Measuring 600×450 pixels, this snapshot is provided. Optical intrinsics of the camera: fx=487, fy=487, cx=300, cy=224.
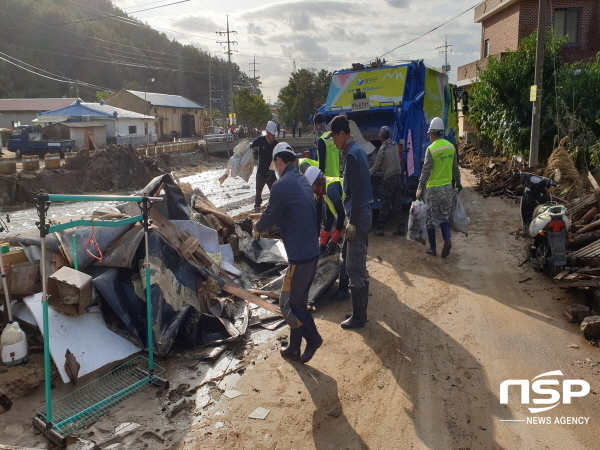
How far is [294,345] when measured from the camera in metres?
4.50

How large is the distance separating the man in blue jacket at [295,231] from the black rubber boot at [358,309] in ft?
2.64

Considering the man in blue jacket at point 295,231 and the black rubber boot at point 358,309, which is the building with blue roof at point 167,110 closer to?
the black rubber boot at point 358,309

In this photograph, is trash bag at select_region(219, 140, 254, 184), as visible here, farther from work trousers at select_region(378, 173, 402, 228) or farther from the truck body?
the truck body

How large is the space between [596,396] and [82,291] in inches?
172

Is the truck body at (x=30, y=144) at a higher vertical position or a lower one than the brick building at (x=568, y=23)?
lower

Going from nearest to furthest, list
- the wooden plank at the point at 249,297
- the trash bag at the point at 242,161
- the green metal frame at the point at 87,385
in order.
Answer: the green metal frame at the point at 87,385 → the wooden plank at the point at 249,297 → the trash bag at the point at 242,161

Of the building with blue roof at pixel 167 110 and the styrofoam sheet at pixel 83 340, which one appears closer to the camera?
the styrofoam sheet at pixel 83 340

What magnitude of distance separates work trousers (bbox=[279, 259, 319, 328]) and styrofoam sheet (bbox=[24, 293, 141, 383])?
156cm

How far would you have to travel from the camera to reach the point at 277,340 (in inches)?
196

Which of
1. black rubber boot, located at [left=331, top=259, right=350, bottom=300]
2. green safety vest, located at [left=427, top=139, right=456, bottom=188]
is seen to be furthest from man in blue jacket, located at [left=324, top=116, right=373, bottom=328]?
green safety vest, located at [left=427, top=139, right=456, bottom=188]

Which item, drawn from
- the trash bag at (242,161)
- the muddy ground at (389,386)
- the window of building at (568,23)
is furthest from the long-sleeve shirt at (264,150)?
the window of building at (568,23)

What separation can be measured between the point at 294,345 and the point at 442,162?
3.82 m

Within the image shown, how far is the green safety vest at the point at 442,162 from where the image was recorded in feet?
22.8

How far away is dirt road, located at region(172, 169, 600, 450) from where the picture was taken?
3385 millimetres
